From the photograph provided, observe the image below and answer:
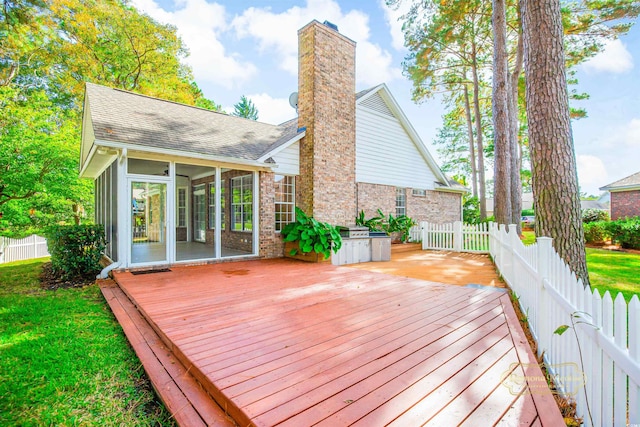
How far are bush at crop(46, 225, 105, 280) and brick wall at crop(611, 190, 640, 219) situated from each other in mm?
24904

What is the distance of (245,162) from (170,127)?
7.70 feet

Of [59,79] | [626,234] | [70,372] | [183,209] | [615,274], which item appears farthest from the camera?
[59,79]

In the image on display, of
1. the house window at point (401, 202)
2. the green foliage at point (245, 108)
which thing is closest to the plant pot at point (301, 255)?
the house window at point (401, 202)

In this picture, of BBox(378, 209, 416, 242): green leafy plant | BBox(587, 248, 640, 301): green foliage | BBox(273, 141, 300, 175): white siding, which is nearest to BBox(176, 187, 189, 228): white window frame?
BBox(273, 141, 300, 175): white siding

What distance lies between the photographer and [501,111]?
32.6ft

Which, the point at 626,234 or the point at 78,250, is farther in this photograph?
the point at 626,234

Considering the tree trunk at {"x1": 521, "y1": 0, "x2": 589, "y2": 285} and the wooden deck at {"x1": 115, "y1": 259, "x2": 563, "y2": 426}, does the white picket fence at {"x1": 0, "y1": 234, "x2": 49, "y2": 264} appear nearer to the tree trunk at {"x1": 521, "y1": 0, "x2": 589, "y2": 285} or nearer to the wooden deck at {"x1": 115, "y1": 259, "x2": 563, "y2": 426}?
the wooden deck at {"x1": 115, "y1": 259, "x2": 563, "y2": 426}

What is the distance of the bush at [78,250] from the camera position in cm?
625

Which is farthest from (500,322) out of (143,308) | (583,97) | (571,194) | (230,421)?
(583,97)

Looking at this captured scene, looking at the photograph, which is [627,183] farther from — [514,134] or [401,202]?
[401,202]

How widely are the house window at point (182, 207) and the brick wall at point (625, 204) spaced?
23775 mm

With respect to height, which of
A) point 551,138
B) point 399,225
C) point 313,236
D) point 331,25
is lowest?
point 313,236

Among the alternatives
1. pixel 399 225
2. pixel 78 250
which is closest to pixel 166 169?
pixel 78 250

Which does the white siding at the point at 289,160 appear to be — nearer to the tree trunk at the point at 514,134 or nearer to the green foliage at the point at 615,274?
the green foliage at the point at 615,274
